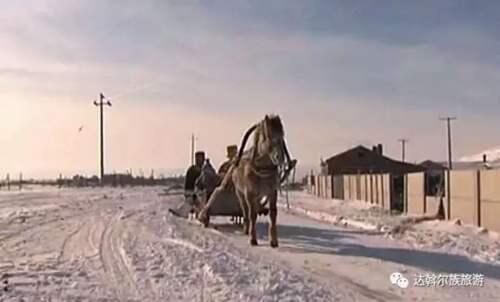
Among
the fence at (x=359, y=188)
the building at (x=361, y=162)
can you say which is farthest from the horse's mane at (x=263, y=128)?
the building at (x=361, y=162)

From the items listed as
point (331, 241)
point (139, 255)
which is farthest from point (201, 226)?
point (139, 255)

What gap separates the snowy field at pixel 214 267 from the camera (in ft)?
30.5

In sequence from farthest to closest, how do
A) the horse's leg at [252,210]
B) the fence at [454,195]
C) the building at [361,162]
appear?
the building at [361,162] < the fence at [454,195] < the horse's leg at [252,210]

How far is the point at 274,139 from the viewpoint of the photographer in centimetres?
1438

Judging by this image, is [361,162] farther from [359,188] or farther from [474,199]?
[474,199]

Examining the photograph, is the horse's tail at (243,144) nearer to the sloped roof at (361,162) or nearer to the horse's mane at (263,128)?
the horse's mane at (263,128)

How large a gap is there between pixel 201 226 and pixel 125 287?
1028cm

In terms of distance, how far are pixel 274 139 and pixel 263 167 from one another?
2.59 feet

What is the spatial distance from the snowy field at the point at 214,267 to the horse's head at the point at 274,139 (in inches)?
69.0

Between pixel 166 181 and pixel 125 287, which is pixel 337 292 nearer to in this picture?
pixel 125 287

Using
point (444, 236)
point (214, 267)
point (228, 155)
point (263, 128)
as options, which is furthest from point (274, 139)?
point (228, 155)

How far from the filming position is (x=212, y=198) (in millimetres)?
19547

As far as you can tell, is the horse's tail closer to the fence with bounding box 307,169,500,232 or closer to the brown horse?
the brown horse

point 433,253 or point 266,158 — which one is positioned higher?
point 266,158
